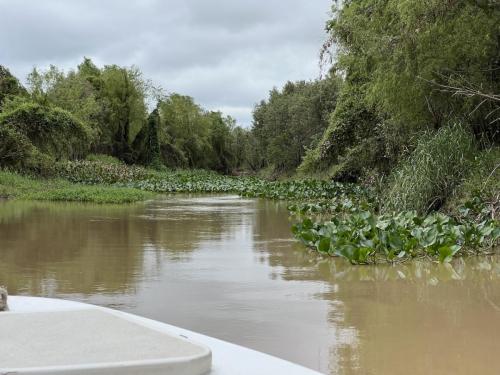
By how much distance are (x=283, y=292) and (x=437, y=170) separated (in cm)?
529

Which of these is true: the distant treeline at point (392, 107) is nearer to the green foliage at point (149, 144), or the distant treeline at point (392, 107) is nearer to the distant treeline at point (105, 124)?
the distant treeline at point (105, 124)

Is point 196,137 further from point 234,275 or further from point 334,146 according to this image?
point 234,275

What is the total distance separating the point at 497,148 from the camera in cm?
1023

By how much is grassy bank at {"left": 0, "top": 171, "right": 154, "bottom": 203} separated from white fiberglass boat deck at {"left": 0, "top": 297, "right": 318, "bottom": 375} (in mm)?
15698

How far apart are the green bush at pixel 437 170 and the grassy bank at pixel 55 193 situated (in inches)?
392

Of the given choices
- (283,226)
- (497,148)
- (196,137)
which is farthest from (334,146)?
(196,137)

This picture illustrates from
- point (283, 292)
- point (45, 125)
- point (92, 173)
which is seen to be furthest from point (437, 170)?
point (92, 173)

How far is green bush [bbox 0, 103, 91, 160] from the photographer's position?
24.0 m

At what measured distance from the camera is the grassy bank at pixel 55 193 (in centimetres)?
1823

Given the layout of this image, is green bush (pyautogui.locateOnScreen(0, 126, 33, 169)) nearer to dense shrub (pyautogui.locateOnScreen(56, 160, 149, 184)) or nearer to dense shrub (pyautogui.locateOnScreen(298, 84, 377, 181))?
A: dense shrub (pyautogui.locateOnScreen(56, 160, 149, 184))

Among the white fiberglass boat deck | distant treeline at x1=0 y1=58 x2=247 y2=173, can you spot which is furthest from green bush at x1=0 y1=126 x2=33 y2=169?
the white fiberglass boat deck

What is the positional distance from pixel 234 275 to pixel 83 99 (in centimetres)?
3408

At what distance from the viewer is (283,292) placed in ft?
18.6

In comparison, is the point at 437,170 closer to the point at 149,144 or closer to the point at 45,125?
the point at 45,125
